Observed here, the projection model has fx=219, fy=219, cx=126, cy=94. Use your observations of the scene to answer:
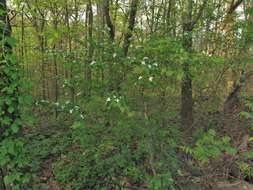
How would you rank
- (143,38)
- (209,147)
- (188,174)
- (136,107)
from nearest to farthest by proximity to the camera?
(209,147) → (136,107) → (143,38) → (188,174)

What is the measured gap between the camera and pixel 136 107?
2.95 meters

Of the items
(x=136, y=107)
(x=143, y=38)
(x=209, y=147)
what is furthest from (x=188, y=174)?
(x=143, y=38)

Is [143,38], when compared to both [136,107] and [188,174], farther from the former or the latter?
[188,174]

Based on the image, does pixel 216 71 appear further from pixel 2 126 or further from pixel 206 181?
pixel 2 126

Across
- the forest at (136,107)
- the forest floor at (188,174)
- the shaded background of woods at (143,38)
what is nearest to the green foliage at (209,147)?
the forest at (136,107)

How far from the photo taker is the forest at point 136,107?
2.37 metres

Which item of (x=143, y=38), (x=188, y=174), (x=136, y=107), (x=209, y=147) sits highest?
(x=143, y=38)

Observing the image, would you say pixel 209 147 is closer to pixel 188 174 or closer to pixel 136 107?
pixel 136 107

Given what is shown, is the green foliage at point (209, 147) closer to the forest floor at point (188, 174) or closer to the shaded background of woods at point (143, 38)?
the shaded background of woods at point (143, 38)

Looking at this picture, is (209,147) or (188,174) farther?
(188,174)

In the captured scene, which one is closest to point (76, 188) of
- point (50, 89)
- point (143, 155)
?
point (143, 155)

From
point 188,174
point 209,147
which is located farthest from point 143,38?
point 188,174

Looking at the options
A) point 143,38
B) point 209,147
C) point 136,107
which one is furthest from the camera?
point 143,38

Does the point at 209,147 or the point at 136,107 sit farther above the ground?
the point at 136,107
